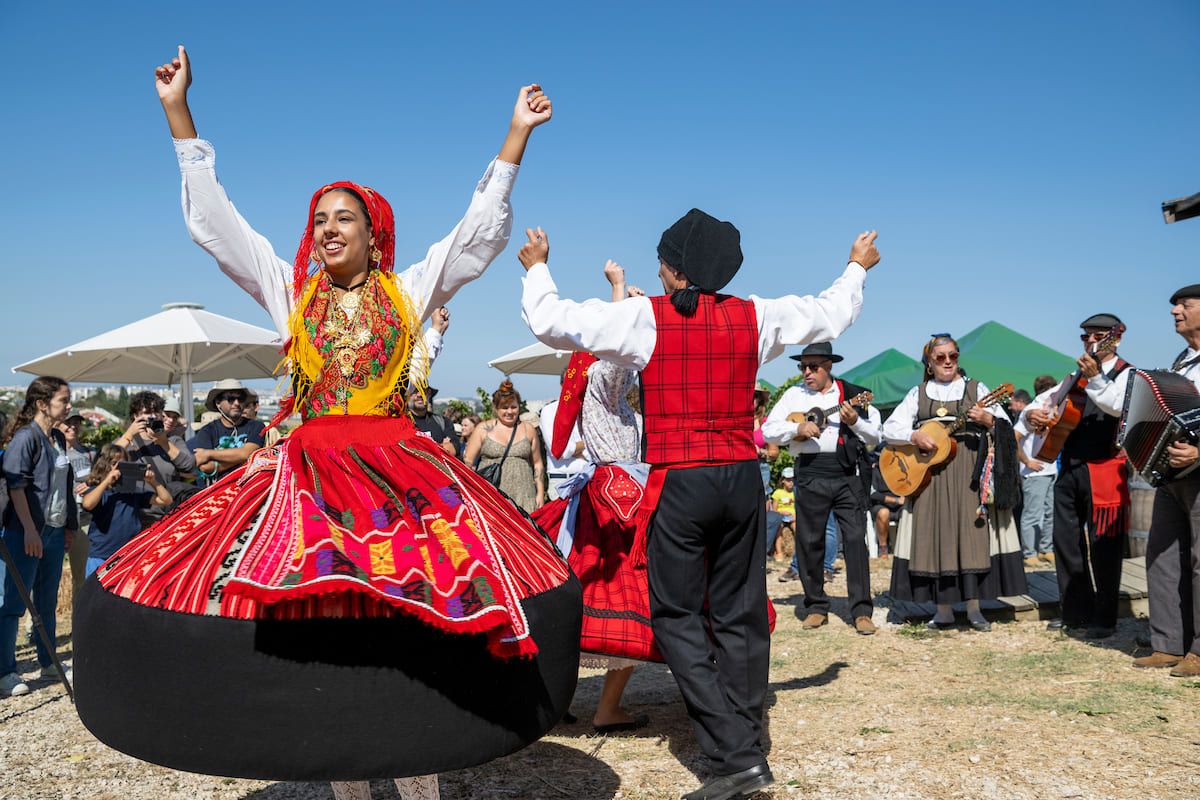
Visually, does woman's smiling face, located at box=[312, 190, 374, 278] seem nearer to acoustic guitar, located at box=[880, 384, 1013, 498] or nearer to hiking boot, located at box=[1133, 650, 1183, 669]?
acoustic guitar, located at box=[880, 384, 1013, 498]

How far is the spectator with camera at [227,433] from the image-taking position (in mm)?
5707

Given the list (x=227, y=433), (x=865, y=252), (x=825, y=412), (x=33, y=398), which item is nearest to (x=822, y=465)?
(x=825, y=412)

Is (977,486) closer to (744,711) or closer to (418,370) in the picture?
(744,711)

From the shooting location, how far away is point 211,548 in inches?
94.2

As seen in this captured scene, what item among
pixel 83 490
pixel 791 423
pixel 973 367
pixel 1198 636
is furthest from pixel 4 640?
pixel 973 367

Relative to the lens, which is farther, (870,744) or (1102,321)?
(1102,321)

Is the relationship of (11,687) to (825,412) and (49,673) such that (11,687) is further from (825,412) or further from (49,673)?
(825,412)

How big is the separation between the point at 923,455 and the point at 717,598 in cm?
371

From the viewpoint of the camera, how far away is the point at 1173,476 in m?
5.12

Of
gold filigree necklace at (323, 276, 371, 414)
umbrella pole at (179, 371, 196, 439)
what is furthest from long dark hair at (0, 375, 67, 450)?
umbrella pole at (179, 371, 196, 439)

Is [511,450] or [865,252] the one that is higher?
[865,252]

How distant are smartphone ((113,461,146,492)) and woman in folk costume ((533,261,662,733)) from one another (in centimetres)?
321

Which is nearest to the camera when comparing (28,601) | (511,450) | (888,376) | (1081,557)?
(28,601)

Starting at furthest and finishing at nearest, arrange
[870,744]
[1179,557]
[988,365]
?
[988,365] → [1179,557] → [870,744]
